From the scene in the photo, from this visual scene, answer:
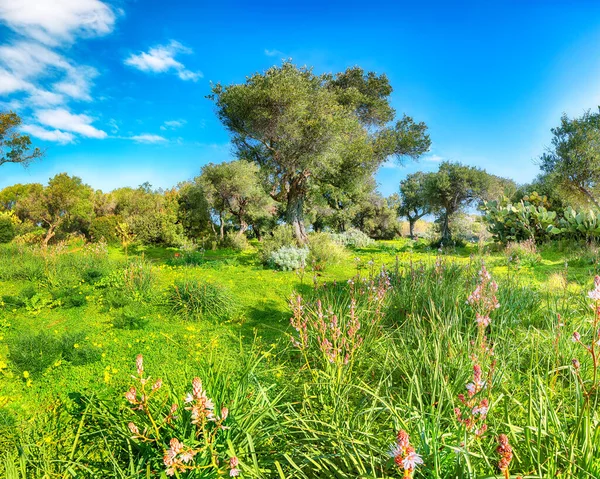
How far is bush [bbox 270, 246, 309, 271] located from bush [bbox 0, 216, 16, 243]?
19.3 m

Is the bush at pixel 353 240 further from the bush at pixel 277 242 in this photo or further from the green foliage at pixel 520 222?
the green foliage at pixel 520 222

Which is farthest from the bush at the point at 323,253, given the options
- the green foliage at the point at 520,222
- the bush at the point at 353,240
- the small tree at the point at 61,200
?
the small tree at the point at 61,200

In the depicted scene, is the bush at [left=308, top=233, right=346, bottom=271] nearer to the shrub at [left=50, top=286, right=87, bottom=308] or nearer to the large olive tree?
the large olive tree

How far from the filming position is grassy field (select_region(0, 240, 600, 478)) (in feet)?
6.49

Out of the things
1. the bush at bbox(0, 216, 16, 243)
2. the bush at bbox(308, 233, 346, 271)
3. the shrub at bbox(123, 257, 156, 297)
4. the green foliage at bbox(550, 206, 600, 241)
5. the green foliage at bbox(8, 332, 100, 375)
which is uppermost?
the bush at bbox(0, 216, 16, 243)

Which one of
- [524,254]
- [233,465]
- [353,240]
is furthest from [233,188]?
[233,465]

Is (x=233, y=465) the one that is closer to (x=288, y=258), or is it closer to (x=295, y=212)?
(x=288, y=258)

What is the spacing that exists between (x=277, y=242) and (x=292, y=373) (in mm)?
9427

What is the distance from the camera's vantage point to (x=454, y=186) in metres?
23.4

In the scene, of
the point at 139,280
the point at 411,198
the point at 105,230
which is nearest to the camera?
the point at 139,280

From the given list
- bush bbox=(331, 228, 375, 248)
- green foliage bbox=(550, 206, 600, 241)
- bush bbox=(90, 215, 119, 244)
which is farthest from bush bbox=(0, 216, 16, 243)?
green foliage bbox=(550, 206, 600, 241)

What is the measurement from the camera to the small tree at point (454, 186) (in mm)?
22859

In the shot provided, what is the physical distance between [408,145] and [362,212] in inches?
654

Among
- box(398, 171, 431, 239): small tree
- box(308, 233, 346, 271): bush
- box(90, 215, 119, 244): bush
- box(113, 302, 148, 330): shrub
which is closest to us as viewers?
box(113, 302, 148, 330): shrub
